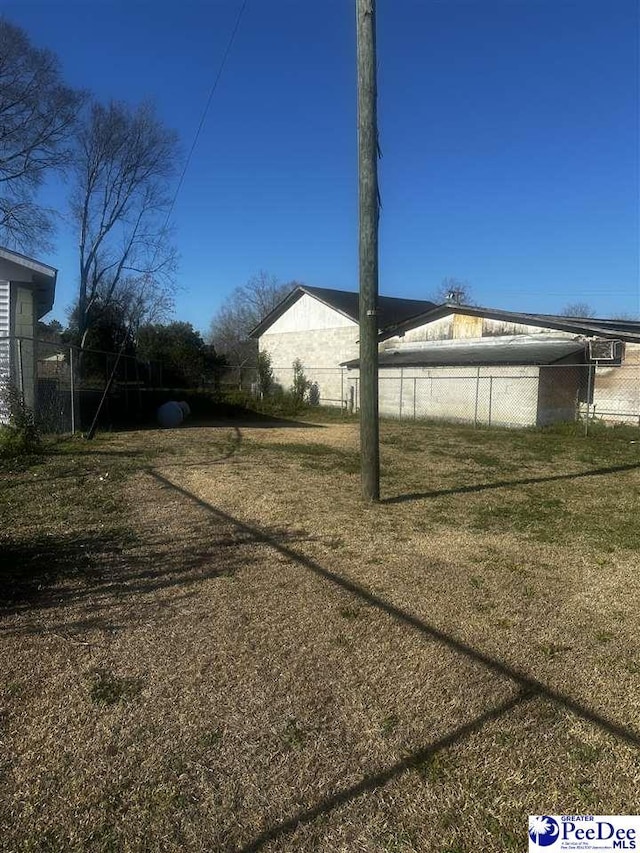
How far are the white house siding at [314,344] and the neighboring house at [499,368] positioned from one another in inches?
5.8

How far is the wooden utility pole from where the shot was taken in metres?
6.50

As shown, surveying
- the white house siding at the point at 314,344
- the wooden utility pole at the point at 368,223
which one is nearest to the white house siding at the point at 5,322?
the wooden utility pole at the point at 368,223

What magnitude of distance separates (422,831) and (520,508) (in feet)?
18.2

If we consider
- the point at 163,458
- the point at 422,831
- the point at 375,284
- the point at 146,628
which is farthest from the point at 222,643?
the point at 163,458

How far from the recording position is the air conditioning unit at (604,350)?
58.6 ft

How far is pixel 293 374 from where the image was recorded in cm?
3091

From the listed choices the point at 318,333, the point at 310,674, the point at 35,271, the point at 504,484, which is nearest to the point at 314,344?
the point at 318,333

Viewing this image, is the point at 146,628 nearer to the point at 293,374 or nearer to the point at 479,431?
the point at 479,431

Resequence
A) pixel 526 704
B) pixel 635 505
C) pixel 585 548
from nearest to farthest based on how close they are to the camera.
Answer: pixel 526 704, pixel 585 548, pixel 635 505

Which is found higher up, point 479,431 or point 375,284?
point 375,284

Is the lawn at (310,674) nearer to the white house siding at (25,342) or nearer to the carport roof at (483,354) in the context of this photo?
the white house siding at (25,342)

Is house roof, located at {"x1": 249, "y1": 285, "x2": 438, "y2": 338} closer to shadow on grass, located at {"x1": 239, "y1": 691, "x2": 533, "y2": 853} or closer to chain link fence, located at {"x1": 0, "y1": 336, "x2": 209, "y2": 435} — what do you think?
chain link fence, located at {"x1": 0, "y1": 336, "x2": 209, "y2": 435}

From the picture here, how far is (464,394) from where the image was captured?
20.3 metres

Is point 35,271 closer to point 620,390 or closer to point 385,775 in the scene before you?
point 385,775
